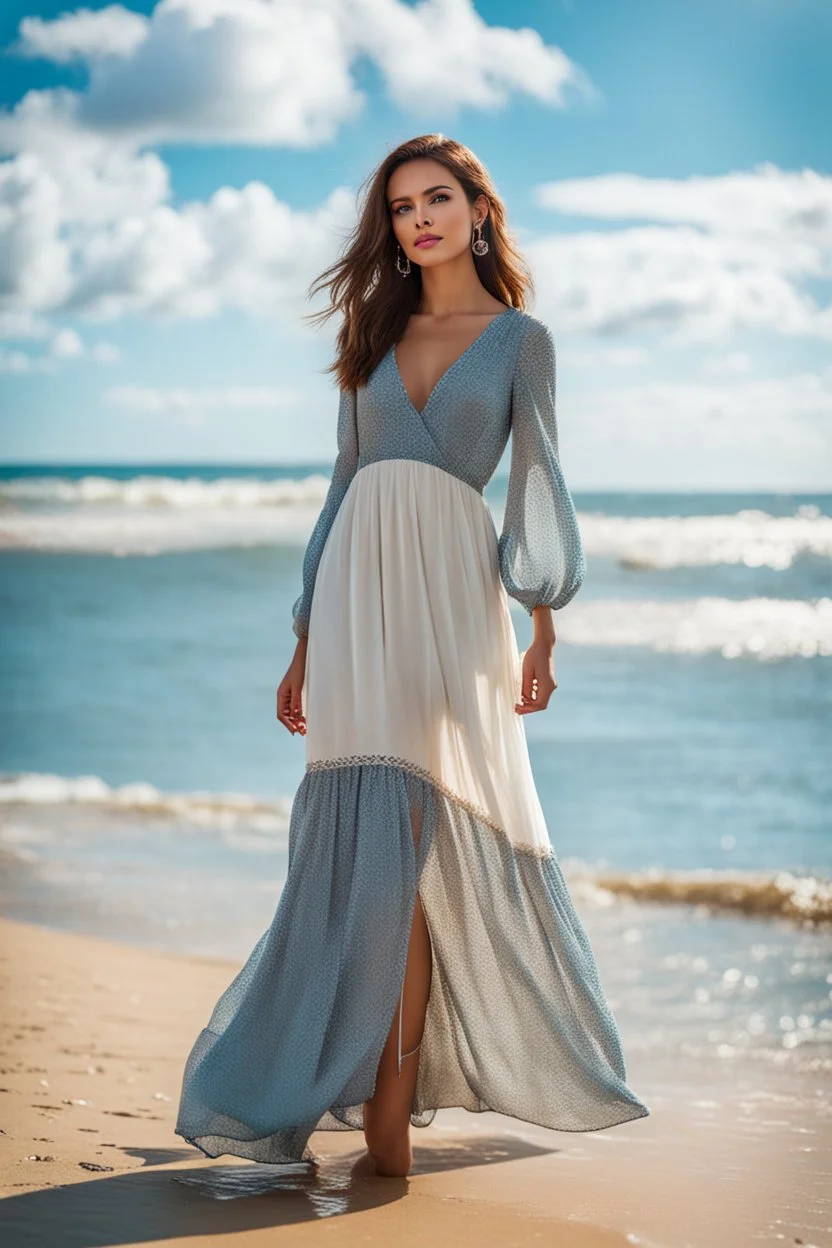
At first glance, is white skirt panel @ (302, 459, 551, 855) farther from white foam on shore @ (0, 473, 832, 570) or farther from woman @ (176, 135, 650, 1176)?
white foam on shore @ (0, 473, 832, 570)

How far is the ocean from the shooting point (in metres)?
4.79

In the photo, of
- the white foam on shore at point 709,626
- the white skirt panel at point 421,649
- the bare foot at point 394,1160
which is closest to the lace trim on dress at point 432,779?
the white skirt panel at point 421,649

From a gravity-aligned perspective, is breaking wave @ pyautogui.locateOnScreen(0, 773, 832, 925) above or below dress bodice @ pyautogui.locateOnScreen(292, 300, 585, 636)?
below

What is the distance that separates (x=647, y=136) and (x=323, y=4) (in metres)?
4.35

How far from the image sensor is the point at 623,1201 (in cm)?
244

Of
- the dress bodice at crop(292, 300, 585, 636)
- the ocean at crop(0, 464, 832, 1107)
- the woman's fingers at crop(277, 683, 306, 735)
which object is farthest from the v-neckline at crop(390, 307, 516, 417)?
the ocean at crop(0, 464, 832, 1107)

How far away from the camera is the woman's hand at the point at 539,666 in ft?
8.21

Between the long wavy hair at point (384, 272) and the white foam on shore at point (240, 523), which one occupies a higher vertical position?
the white foam on shore at point (240, 523)

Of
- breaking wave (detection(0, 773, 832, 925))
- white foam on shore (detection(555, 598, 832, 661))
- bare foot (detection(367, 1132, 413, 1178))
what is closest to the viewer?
bare foot (detection(367, 1132, 413, 1178))

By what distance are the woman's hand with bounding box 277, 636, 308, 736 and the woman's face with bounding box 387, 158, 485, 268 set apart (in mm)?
717

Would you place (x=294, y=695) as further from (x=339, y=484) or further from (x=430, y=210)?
(x=430, y=210)

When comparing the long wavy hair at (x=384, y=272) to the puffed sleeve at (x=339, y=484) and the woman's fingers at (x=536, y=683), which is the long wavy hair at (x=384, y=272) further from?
the woman's fingers at (x=536, y=683)

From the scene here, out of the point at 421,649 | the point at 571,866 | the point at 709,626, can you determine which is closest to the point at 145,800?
the point at 571,866

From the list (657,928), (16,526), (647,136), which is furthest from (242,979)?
(16,526)
